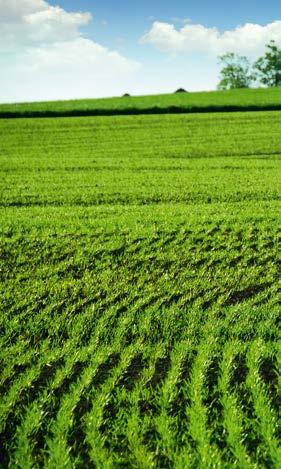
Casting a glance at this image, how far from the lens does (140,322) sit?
7.98 m

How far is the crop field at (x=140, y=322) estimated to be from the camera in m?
5.30

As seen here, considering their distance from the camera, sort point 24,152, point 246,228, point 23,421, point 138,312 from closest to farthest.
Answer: point 23,421 < point 138,312 < point 246,228 < point 24,152

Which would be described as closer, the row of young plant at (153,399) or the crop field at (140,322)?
the row of young plant at (153,399)

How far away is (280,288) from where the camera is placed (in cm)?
909

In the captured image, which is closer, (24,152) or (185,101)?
(24,152)

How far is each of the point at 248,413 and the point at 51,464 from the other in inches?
88.8

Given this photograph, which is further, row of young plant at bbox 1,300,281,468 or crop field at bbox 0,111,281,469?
crop field at bbox 0,111,281,469

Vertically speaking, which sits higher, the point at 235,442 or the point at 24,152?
the point at 24,152

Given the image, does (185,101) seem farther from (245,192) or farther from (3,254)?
(3,254)

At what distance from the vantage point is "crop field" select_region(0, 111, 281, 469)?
5297 mm

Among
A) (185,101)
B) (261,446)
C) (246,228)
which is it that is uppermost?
(185,101)

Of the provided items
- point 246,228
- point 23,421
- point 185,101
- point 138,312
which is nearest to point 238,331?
point 138,312

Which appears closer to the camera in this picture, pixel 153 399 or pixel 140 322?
pixel 153 399

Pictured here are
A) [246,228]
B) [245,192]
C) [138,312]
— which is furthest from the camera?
[245,192]
